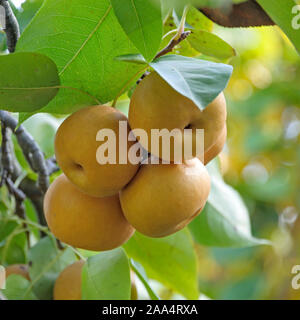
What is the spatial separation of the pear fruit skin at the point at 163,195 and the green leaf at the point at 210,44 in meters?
0.21

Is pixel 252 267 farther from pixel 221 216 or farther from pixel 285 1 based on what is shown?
pixel 285 1

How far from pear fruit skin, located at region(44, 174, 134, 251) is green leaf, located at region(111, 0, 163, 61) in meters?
0.25

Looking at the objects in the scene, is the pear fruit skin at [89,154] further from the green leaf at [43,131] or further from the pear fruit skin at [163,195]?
the green leaf at [43,131]

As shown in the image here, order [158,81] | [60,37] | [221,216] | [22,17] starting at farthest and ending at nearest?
[221,216] → [22,17] → [60,37] → [158,81]

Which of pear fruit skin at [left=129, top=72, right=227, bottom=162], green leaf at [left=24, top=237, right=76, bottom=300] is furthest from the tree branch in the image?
pear fruit skin at [left=129, top=72, right=227, bottom=162]

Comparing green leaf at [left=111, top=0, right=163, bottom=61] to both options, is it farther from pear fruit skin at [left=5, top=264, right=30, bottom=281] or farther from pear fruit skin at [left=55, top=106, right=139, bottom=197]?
pear fruit skin at [left=5, top=264, right=30, bottom=281]

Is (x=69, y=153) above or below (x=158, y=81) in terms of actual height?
below

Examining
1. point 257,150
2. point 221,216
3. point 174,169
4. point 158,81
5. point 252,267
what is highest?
point 158,81

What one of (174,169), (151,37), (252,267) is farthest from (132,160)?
(252,267)

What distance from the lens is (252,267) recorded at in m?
2.94

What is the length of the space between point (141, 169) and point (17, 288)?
447mm

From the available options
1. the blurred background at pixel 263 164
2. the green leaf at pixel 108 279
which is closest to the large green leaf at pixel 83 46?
the green leaf at pixel 108 279

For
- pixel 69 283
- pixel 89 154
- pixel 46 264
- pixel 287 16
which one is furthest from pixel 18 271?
pixel 287 16

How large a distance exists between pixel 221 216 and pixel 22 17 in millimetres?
599
